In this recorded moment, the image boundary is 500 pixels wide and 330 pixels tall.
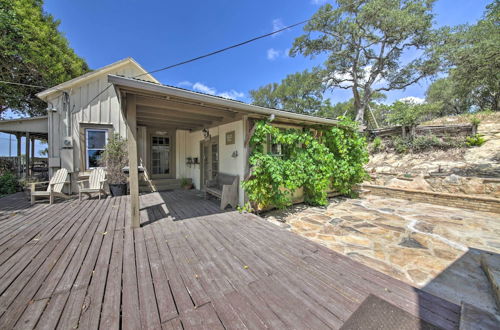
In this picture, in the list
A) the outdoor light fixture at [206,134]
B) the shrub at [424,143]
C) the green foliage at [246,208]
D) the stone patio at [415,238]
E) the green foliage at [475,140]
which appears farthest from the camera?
the shrub at [424,143]

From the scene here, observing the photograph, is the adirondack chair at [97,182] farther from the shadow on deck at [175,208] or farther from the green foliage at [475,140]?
the green foliage at [475,140]

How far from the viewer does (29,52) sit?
22.6ft

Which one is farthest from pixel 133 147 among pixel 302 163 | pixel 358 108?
pixel 358 108

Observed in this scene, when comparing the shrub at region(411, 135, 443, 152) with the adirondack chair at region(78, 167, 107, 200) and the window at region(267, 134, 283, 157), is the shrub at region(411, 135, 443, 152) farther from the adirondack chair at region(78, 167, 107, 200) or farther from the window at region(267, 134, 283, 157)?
the adirondack chair at region(78, 167, 107, 200)

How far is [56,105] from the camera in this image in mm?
5586

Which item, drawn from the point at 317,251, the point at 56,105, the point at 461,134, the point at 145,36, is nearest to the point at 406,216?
the point at 317,251

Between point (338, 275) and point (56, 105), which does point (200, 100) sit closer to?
point (338, 275)

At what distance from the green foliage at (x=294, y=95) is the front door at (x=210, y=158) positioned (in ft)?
41.8

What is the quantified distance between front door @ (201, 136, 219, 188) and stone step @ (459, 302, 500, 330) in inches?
192

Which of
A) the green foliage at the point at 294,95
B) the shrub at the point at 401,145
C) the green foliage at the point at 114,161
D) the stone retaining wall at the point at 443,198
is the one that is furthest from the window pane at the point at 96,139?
the green foliage at the point at 294,95

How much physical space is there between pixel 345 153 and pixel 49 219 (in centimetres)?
689

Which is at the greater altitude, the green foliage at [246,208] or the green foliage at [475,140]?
the green foliage at [475,140]

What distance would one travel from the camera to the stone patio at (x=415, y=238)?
1.98 meters

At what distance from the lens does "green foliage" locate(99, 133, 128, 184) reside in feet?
18.3
